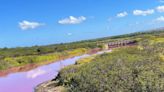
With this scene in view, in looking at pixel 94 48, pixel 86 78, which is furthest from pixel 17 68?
pixel 86 78

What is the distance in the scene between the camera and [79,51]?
244ft

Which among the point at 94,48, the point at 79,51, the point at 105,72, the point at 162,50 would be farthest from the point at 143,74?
the point at 94,48

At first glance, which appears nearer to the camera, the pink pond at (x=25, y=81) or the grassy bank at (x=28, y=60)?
the pink pond at (x=25, y=81)

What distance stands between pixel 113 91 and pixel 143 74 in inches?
44.8

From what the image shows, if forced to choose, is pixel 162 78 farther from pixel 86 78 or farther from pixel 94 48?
pixel 94 48

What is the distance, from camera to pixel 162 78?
9.45m

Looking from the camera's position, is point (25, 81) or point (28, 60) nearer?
point (25, 81)

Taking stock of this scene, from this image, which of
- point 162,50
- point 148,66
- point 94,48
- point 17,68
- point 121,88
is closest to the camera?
point 121,88

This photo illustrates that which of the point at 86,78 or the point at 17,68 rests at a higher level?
the point at 86,78

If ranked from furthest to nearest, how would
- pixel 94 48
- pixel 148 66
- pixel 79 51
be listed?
pixel 94 48 < pixel 79 51 < pixel 148 66

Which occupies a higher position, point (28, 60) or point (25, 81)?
point (28, 60)

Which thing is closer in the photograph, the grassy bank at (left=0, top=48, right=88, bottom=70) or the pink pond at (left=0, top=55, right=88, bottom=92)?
the pink pond at (left=0, top=55, right=88, bottom=92)

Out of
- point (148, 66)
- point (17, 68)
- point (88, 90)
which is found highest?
point (148, 66)

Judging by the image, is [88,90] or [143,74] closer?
[143,74]
